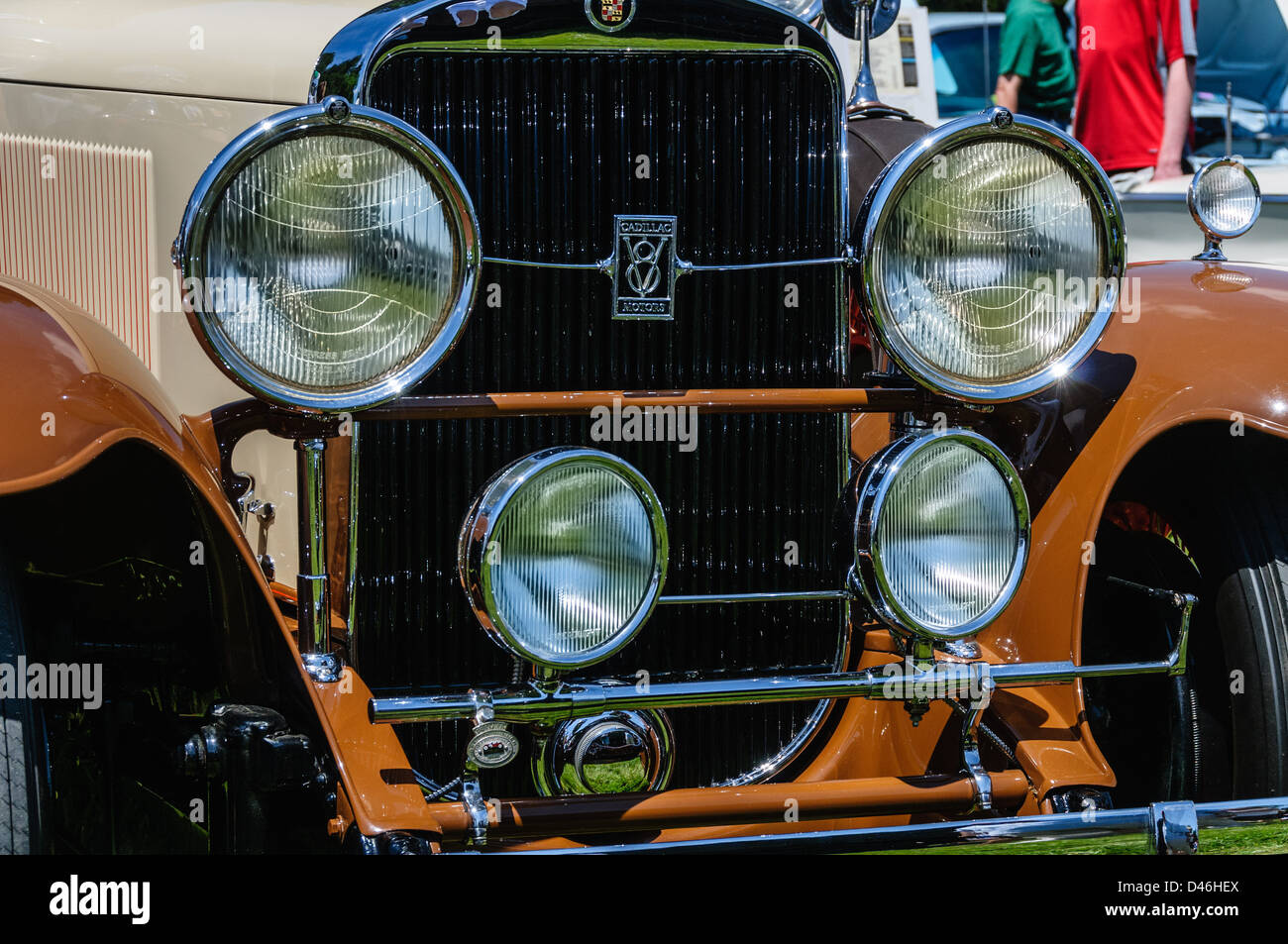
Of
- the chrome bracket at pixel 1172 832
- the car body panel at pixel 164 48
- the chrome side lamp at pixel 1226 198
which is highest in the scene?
the car body panel at pixel 164 48

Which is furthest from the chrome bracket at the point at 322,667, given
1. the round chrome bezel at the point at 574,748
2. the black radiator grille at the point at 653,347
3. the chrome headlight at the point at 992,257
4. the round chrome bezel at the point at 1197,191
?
the round chrome bezel at the point at 1197,191

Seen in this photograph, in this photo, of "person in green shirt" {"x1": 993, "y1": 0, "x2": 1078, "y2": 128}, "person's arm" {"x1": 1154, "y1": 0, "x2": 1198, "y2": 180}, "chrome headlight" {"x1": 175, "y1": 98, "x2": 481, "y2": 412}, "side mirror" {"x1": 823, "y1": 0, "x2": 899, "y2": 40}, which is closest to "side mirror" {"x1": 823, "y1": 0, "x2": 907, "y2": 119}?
"side mirror" {"x1": 823, "y1": 0, "x2": 899, "y2": 40}

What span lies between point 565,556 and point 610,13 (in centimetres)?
72

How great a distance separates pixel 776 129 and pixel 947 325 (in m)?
0.37

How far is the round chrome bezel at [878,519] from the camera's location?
178 centimetres

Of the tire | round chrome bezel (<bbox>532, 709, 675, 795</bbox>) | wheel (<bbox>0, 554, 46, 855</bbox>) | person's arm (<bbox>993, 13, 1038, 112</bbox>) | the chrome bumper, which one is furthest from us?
person's arm (<bbox>993, 13, 1038, 112</bbox>)

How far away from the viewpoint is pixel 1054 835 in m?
1.65

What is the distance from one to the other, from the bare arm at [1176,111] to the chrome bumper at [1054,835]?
14.6ft

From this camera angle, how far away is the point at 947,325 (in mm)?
1836

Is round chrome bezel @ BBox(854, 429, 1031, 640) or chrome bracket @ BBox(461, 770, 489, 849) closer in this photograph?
chrome bracket @ BBox(461, 770, 489, 849)

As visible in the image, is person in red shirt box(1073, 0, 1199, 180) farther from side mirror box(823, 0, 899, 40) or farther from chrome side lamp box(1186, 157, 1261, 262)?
side mirror box(823, 0, 899, 40)

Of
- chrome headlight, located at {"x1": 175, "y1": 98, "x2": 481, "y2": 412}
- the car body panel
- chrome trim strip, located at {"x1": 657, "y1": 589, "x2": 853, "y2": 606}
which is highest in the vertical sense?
the car body panel

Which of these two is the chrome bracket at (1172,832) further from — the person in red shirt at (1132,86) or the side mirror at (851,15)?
the person in red shirt at (1132,86)

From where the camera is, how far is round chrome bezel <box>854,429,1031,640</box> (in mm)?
1780
